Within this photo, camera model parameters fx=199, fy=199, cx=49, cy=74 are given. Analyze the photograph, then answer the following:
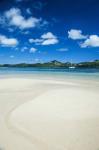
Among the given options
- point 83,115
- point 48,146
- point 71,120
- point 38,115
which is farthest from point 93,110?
point 48,146

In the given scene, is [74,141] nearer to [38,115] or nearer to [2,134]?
[2,134]

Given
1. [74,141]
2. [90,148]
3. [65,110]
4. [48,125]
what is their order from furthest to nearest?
[65,110] < [48,125] < [74,141] < [90,148]

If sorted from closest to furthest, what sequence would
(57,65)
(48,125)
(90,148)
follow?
1. (90,148)
2. (48,125)
3. (57,65)

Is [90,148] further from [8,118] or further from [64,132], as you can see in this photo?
[8,118]

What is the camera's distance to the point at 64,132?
8.20ft

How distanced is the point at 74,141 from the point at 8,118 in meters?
1.20

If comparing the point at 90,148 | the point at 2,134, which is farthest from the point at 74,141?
the point at 2,134

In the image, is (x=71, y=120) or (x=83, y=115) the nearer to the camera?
(x=71, y=120)

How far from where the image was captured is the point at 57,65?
67.9 metres

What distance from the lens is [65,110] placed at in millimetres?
3531

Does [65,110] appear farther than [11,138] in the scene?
Yes

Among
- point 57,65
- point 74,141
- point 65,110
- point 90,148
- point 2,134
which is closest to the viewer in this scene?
point 90,148

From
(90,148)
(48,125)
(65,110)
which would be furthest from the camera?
(65,110)

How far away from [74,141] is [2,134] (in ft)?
2.84
